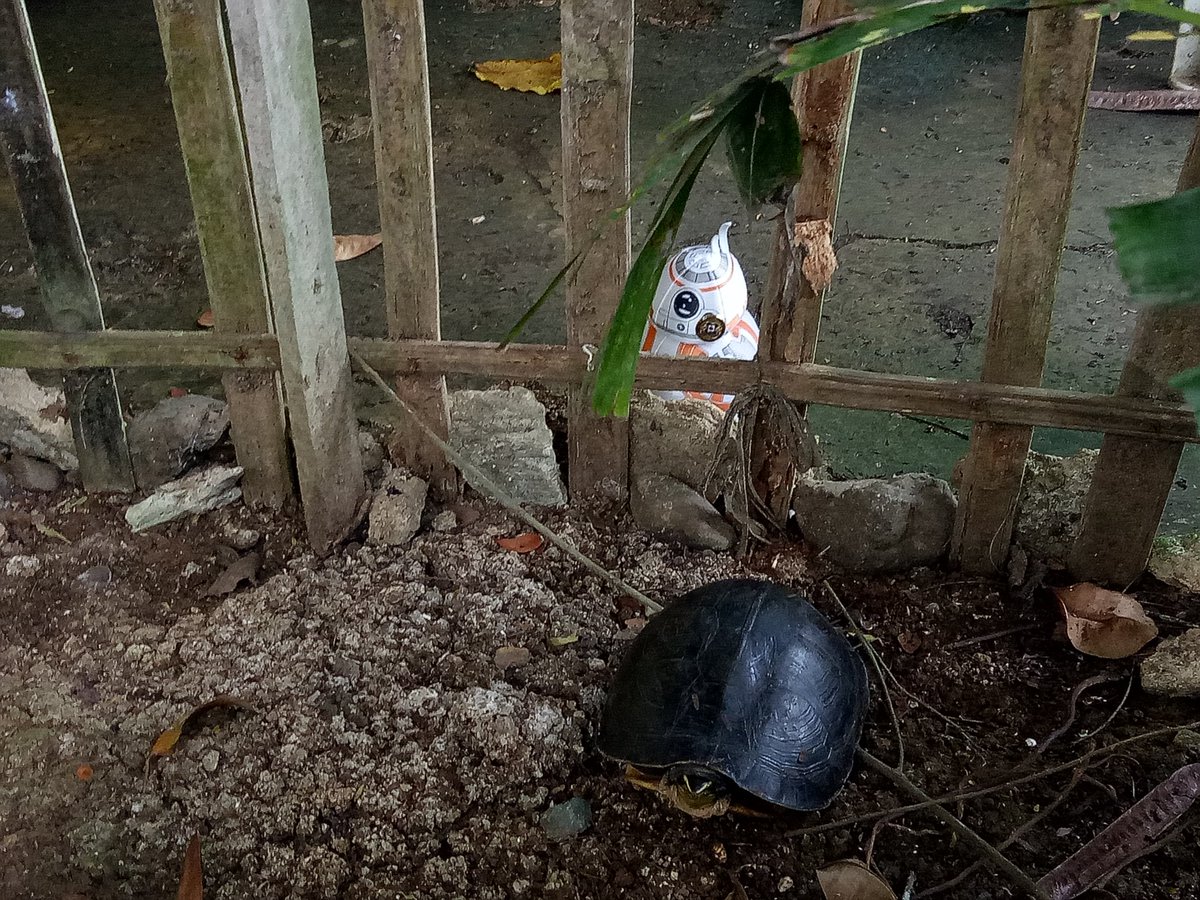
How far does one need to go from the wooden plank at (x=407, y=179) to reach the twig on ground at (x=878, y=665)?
991 millimetres

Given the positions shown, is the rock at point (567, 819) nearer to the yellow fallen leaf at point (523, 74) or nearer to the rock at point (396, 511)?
the rock at point (396, 511)

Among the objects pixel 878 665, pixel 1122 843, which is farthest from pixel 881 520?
pixel 1122 843

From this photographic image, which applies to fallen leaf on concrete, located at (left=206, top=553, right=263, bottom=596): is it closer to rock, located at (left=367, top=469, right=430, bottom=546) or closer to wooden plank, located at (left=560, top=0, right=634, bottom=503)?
rock, located at (left=367, top=469, right=430, bottom=546)

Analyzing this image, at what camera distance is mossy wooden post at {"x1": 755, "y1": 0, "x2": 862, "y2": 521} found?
71.9 inches

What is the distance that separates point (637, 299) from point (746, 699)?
0.80 meters

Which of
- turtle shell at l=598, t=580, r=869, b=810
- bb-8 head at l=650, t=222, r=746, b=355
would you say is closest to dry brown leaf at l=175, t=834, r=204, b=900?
turtle shell at l=598, t=580, r=869, b=810

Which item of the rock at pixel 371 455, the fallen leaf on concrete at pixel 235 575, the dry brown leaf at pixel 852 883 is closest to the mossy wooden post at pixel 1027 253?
the dry brown leaf at pixel 852 883

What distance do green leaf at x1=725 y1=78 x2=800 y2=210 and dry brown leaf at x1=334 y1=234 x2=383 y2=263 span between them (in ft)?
8.52

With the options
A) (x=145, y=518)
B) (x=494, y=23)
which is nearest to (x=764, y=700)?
(x=145, y=518)

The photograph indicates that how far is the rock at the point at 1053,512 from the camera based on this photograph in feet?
7.62

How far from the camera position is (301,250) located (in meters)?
2.04

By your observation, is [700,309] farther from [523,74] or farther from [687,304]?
[523,74]

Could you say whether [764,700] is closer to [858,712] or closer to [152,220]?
[858,712]

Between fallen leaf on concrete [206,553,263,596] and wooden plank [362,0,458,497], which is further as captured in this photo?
fallen leaf on concrete [206,553,263,596]
